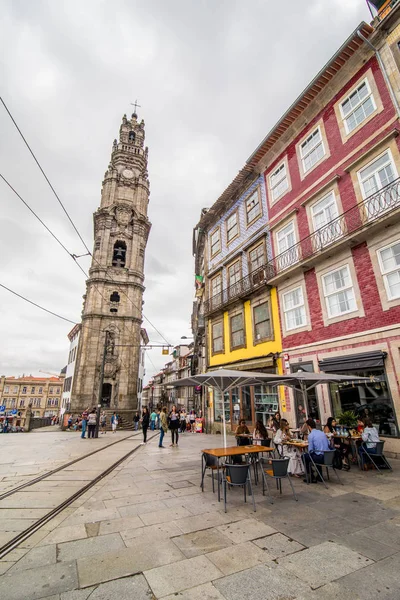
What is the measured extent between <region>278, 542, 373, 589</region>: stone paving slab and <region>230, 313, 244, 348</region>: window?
42.5 feet

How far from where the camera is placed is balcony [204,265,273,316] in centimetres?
1531

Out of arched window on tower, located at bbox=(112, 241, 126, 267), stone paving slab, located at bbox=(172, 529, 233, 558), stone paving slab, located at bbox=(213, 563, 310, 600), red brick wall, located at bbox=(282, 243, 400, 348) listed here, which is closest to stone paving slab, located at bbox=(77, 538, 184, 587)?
stone paving slab, located at bbox=(172, 529, 233, 558)

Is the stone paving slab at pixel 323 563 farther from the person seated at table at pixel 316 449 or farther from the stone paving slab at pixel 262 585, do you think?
the person seated at table at pixel 316 449

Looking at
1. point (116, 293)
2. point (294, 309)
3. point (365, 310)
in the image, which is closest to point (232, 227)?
point (294, 309)

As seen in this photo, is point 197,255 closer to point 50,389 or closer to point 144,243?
point 144,243

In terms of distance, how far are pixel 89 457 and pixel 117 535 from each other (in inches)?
312

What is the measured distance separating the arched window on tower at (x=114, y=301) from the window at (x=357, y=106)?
33422 mm

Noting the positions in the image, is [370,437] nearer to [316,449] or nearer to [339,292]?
[316,449]

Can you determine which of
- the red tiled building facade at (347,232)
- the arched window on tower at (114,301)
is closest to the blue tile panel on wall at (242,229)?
the red tiled building facade at (347,232)

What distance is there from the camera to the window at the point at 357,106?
11227mm

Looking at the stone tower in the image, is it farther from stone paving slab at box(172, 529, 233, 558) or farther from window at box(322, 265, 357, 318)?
stone paving slab at box(172, 529, 233, 558)

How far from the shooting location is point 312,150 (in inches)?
542

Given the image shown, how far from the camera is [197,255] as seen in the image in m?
29.7

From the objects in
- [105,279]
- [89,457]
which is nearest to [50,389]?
[105,279]
